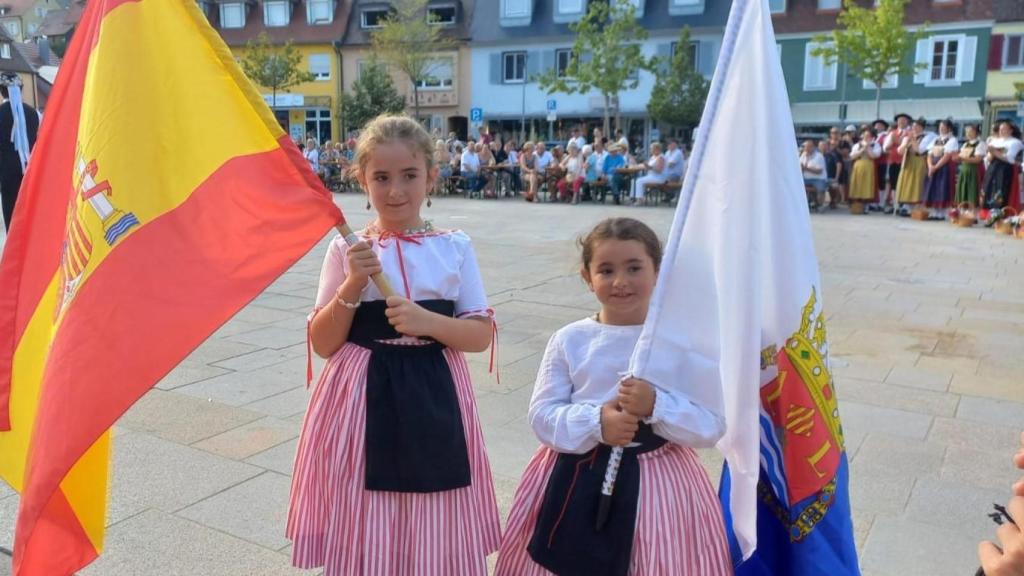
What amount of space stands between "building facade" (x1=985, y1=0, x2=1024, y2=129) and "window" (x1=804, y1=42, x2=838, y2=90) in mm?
5723

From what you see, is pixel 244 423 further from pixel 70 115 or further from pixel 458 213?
pixel 458 213

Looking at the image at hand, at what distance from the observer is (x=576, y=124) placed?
38.6 m

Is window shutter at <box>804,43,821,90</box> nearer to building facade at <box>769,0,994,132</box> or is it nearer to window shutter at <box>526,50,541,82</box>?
building facade at <box>769,0,994,132</box>

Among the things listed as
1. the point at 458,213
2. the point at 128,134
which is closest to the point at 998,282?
the point at 128,134

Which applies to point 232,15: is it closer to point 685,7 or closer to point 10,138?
point 685,7

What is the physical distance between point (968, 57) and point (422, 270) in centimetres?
3676

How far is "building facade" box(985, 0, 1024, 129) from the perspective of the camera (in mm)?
32438

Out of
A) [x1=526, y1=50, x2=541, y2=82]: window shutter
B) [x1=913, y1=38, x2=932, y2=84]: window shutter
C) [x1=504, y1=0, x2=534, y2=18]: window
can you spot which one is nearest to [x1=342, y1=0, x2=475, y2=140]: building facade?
[x1=504, y1=0, x2=534, y2=18]: window

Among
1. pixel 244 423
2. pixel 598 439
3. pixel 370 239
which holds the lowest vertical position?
pixel 244 423

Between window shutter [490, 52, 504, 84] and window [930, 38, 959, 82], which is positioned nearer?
window [930, 38, 959, 82]

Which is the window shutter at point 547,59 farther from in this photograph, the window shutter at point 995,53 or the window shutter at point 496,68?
the window shutter at point 995,53

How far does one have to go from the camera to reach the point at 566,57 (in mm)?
39281

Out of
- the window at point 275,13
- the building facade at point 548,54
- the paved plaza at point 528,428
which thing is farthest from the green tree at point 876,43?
the window at point 275,13

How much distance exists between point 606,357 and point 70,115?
1.61 m
